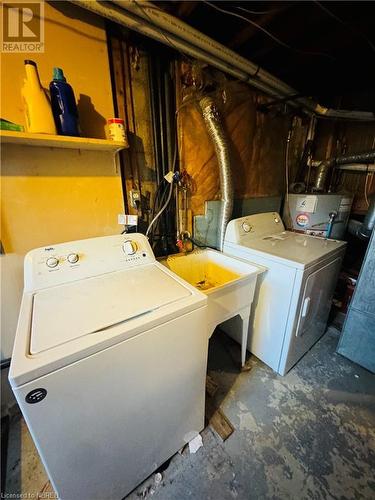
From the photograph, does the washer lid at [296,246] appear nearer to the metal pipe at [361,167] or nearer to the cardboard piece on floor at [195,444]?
the metal pipe at [361,167]

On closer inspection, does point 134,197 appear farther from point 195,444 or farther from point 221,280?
point 195,444

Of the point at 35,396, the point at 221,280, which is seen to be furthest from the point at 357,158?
the point at 35,396

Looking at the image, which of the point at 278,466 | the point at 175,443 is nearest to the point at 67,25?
the point at 175,443

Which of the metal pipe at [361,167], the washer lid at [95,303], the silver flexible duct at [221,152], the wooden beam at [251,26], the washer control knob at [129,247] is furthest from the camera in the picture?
the metal pipe at [361,167]

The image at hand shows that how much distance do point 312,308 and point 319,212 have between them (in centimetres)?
95

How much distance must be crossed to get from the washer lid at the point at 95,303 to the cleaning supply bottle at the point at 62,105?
0.77 metres

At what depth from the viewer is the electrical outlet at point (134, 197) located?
1.43 meters

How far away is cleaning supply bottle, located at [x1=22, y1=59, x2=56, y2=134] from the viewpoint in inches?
Result: 36.6

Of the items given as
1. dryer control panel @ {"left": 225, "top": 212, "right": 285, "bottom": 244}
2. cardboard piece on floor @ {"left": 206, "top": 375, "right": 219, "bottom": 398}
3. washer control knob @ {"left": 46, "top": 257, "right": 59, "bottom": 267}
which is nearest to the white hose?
dryer control panel @ {"left": 225, "top": 212, "right": 285, "bottom": 244}

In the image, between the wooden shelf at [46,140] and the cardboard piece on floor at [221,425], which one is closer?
the wooden shelf at [46,140]

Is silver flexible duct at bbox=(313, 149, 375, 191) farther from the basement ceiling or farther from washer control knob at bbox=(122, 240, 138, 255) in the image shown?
washer control knob at bbox=(122, 240, 138, 255)

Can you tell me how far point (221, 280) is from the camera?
170 cm

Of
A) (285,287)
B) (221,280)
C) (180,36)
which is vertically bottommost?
(221,280)

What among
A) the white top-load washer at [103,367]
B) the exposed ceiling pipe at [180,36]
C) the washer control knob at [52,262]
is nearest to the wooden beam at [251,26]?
the exposed ceiling pipe at [180,36]
